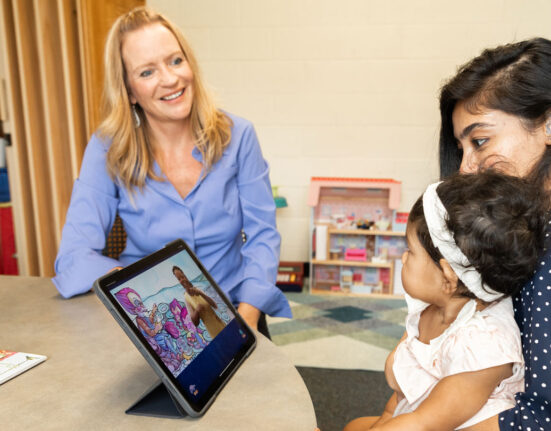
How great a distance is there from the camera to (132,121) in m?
1.52

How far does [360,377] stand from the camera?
7.15ft

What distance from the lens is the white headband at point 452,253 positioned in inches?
31.3

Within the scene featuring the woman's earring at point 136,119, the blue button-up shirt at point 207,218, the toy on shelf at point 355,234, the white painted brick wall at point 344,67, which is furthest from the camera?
the toy on shelf at point 355,234

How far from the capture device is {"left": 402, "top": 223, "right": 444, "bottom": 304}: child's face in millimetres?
859

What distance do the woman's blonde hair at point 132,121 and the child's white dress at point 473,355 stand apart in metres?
0.87

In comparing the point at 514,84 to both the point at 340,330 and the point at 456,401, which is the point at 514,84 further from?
the point at 340,330

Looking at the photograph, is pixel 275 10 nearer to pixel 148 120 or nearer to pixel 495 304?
pixel 148 120

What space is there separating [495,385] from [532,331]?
0.11m

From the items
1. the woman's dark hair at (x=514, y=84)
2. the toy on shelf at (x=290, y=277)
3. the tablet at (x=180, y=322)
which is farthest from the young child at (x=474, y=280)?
the toy on shelf at (x=290, y=277)

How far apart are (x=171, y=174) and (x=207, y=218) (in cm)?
19

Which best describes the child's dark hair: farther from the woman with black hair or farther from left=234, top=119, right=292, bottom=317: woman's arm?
left=234, top=119, right=292, bottom=317: woman's arm

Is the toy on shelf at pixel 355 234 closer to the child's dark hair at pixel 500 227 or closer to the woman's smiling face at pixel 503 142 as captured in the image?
the woman's smiling face at pixel 503 142

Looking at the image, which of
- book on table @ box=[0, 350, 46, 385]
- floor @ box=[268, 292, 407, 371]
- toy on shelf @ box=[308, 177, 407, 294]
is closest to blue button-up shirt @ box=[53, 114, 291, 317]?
book on table @ box=[0, 350, 46, 385]

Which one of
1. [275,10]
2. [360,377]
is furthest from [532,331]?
[275,10]
